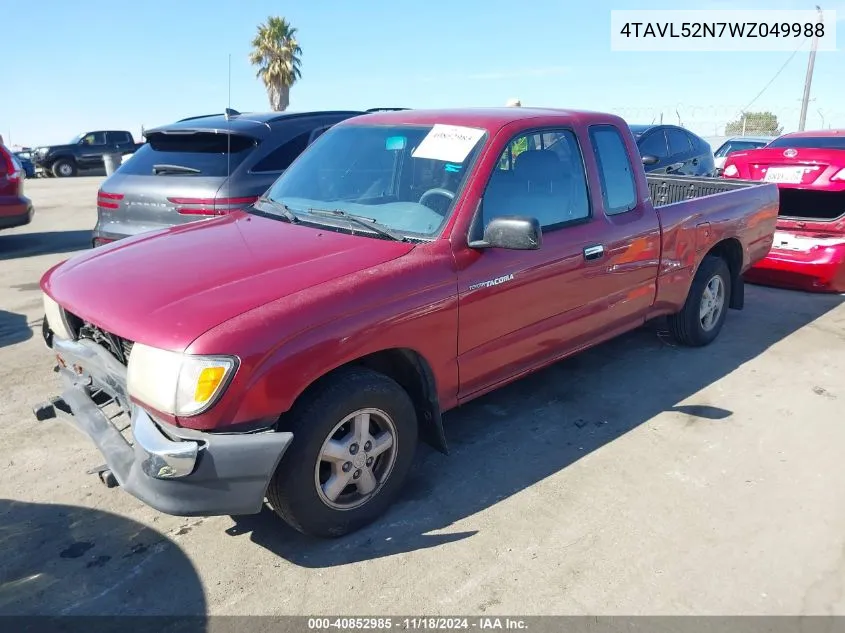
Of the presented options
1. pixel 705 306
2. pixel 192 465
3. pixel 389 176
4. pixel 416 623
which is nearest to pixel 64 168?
pixel 389 176

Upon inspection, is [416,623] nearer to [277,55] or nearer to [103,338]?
[103,338]

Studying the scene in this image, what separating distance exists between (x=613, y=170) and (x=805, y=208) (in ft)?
14.5

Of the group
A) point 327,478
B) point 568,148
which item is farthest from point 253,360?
point 568,148

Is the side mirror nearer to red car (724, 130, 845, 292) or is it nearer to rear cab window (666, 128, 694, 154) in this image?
red car (724, 130, 845, 292)

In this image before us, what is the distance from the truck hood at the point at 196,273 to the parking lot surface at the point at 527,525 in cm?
102

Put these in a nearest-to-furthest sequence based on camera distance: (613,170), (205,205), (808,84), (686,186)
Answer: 1. (613,170)
2. (205,205)
3. (686,186)
4. (808,84)

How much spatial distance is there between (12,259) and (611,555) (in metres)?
8.75

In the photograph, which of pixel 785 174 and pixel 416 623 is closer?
pixel 416 623

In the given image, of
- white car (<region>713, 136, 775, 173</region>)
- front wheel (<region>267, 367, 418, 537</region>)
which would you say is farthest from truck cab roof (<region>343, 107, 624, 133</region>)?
white car (<region>713, 136, 775, 173</region>)

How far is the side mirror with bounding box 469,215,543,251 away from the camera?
10.2ft

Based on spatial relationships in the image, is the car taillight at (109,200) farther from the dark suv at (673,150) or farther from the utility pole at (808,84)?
the utility pole at (808,84)

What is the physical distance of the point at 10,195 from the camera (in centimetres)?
904

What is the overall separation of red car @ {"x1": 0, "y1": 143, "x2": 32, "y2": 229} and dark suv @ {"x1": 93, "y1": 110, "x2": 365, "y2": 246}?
12.7 feet

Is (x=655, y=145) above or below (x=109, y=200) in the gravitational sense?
above
